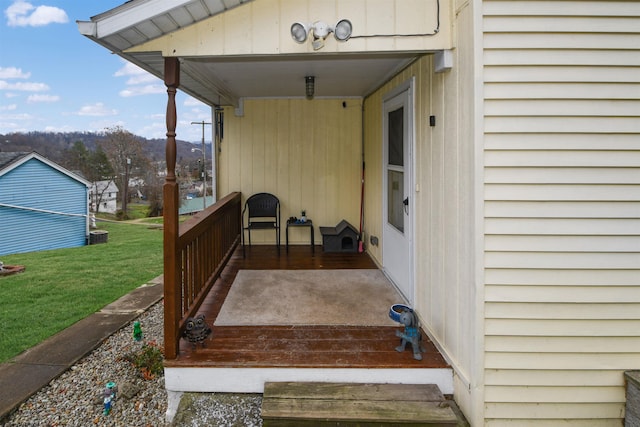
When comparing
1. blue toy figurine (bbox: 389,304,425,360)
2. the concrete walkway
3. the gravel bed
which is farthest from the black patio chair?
blue toy figurine (bbox: 389,304,425,360)

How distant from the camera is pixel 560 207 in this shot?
6.93 ft

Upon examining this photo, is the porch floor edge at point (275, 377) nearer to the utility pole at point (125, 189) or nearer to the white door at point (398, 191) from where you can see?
the white door at point (398, 191)

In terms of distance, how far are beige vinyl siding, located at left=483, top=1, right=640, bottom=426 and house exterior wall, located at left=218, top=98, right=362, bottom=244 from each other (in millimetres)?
3531

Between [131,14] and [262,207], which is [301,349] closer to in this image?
[131,14]

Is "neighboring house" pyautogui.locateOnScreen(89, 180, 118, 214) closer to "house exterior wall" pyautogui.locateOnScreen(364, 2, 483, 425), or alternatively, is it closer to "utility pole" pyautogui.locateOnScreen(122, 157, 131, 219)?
"utility pole" pyautogui.locateOnScreen(122, 157, 131, 219)

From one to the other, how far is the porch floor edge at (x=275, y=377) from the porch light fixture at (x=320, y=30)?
2119 millimetres

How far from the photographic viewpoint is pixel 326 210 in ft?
18.5

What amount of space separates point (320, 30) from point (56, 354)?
3.49 meters

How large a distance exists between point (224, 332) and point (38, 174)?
1490 cm

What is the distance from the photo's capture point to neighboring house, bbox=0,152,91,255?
1294 centimetres

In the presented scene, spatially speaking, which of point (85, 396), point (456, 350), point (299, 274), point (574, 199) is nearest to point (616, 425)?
point (456, 350)

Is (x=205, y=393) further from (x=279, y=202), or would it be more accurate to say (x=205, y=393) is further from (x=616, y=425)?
(x=279, y=202)

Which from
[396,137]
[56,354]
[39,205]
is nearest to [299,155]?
[396,137]

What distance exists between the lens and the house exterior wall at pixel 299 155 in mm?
5492
